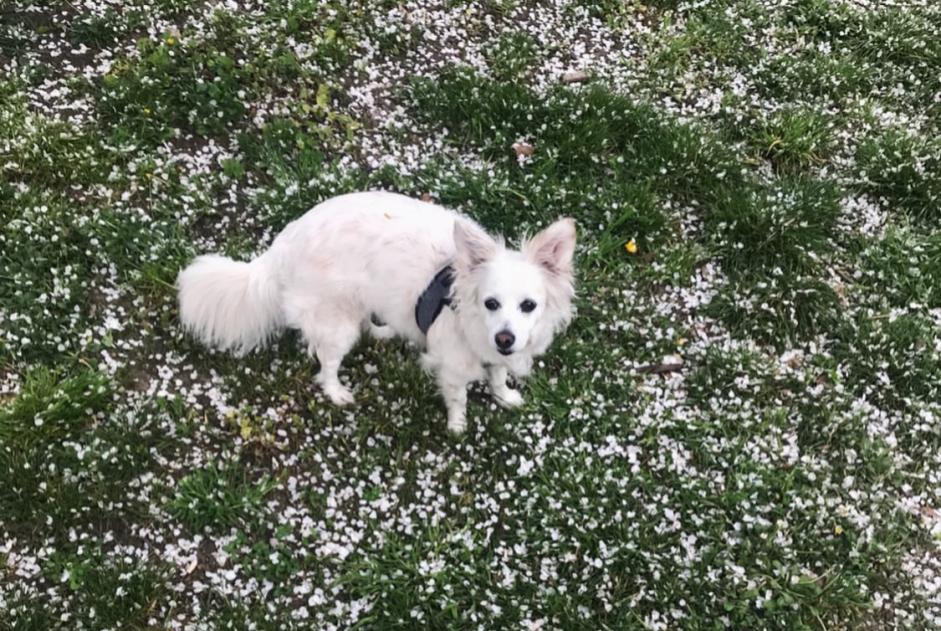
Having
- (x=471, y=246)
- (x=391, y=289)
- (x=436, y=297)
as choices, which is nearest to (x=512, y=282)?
(x=471, y=246)

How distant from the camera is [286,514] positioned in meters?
4.06

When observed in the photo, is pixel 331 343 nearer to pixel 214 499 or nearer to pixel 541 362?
pixel 214 499

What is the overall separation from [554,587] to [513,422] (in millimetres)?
Result: 1043

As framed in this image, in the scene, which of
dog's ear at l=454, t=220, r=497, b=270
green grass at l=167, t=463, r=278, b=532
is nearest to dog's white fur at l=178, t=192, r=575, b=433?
dog's ear at l=454, t=220, r=497, b=270

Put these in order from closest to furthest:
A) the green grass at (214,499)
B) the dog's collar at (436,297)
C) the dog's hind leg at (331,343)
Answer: the dog's collar at (436,297), the green grass at (214,499), the dog's hind leg at (331,343)

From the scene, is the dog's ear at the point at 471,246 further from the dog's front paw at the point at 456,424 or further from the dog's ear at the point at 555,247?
the dog's front paw at the point at 456,424

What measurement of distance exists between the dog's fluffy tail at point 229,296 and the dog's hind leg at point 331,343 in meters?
0.27

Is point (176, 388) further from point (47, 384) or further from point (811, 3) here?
point (811, 3)

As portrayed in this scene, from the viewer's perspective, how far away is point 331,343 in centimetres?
427

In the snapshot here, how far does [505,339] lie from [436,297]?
0.54m

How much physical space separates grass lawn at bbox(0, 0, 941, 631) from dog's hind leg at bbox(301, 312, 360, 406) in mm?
122

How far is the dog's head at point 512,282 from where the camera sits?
11.6 ft

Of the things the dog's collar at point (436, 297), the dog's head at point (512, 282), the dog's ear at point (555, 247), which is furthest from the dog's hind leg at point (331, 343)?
the dog's ear at point (555, 247)

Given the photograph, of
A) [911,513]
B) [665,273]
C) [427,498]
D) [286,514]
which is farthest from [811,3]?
[286,514]
